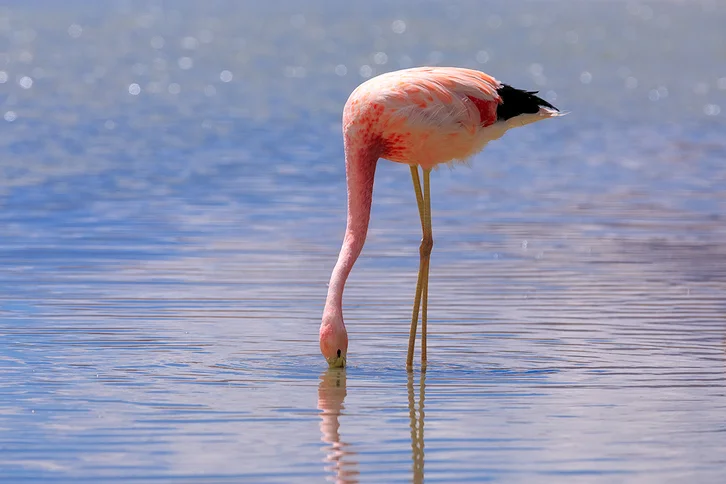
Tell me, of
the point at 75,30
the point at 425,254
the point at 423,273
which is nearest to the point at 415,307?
the point at 423,273

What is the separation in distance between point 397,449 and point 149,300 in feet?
13.0

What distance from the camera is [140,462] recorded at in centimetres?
671

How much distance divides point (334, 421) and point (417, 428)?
0.42 m

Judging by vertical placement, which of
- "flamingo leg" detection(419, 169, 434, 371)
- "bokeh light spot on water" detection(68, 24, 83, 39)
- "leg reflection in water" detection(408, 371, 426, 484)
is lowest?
"leg reflection in water" detection(408, 371, 426, 484)

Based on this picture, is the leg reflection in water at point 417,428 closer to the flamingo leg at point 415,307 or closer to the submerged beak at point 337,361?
the flamingo leg at point 415,307

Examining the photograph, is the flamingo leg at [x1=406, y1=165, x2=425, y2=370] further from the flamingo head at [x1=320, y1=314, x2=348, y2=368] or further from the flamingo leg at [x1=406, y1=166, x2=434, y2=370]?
the flamingo head at [x1=320, y1=314, x2=348, y2=368]

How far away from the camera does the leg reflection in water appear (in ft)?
21.8

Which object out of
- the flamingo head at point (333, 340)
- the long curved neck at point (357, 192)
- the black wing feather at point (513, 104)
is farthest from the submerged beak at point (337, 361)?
the black wing feather at point (513, 104)

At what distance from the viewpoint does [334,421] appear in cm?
754

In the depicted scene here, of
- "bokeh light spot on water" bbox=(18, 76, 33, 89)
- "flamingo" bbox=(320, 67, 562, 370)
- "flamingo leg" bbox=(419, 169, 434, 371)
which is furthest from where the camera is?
"bokeh light spot on water" bbox=(18, 76, 33, 89)

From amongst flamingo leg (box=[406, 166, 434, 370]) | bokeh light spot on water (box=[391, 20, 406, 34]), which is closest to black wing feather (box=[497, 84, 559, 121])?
flamingo leg (box=[406, 166, 434, 370])

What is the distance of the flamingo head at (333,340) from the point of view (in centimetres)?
845

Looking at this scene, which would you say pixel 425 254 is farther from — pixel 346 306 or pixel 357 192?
pixel 346 306

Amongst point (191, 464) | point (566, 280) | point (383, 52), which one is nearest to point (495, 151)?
point (566, 280)
